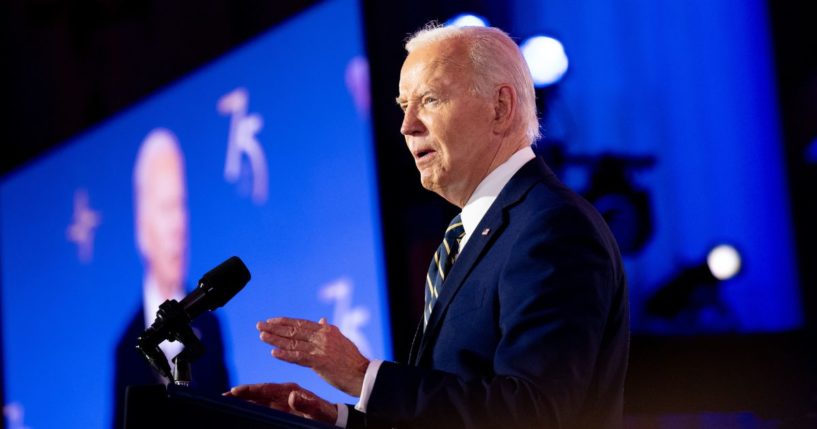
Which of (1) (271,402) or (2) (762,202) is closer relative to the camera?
(1) (271,402)

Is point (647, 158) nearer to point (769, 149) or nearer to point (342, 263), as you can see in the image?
point (769, 149)

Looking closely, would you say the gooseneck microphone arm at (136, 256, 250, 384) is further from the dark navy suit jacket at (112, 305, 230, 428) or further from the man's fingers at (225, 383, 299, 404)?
the dark navy suit jacket at (112, 305, 230, 428)

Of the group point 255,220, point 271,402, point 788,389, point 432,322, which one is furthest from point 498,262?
point 255,220

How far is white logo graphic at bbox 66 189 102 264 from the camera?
5102mm

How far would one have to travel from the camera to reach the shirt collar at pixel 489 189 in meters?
2.11

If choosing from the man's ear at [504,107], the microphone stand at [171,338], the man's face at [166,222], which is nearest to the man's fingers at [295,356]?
the microphone stand at [171,338]

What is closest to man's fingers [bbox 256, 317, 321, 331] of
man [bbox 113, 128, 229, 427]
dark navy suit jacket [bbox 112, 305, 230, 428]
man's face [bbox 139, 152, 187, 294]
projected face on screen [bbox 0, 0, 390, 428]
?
projected face on screen [bbox 0, 0, 390, 428]

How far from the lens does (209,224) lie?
4.32m

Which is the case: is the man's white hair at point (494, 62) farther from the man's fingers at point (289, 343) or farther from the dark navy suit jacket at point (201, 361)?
the dark navy suit jacket at point (201, 361)

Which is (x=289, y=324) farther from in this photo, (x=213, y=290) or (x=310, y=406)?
(x=213, y=290)

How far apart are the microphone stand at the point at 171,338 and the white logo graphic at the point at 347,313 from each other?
1.74 m

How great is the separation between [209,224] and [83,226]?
1.18 m

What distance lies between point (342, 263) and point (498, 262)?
1.87 m

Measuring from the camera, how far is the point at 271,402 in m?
1.81
